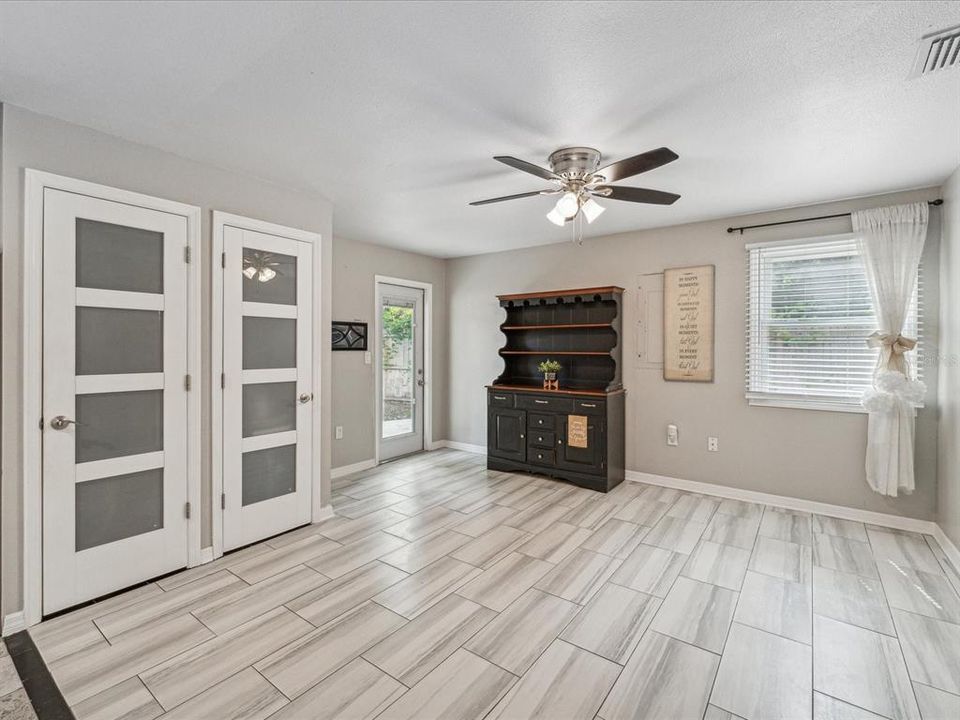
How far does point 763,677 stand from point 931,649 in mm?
922

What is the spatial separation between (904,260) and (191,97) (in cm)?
470

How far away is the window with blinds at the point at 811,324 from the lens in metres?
3.60

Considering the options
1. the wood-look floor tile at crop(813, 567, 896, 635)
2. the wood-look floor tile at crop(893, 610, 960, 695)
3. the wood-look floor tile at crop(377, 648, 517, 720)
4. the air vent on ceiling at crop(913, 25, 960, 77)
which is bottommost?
the wood-look floor tile at crop(377, 648, 517, 720)

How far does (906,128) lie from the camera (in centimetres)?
243

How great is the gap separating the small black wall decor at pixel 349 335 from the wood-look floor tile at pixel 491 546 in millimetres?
2625

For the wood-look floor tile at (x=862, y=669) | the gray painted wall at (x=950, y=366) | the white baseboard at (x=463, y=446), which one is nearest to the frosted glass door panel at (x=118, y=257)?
the wood-look floor tile at (x=862, y=669)

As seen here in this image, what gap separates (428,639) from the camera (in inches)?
86.2

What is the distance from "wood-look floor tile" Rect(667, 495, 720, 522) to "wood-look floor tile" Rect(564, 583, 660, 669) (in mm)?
1395

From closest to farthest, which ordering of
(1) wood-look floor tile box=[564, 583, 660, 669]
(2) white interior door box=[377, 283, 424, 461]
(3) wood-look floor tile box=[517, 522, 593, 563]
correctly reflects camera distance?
(1) wood-look floor tile box=[564, 583, 660, 669] < (3) wood-look floor tile box=[517, 522, 593, 563] < (2) white interior door box=[377, 283, 424, 461]

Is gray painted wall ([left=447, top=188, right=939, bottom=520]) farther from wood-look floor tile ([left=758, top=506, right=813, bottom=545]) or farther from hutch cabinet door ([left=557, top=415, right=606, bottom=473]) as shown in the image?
hutch cabinet door ([left=557, top=415, right=606, bottom=473])

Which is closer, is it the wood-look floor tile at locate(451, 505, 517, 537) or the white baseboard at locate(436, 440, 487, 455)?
the wood-look floor tile at locate(451, 505, 517, 537)

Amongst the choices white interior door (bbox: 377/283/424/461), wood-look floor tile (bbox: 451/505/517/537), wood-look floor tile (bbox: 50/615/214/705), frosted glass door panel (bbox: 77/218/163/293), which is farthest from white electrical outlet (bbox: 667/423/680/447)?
frosted glass door panel (bbox: 77/218/163/293)

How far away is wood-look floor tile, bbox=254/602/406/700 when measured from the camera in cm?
193

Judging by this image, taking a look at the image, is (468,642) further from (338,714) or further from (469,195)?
(469,195)
